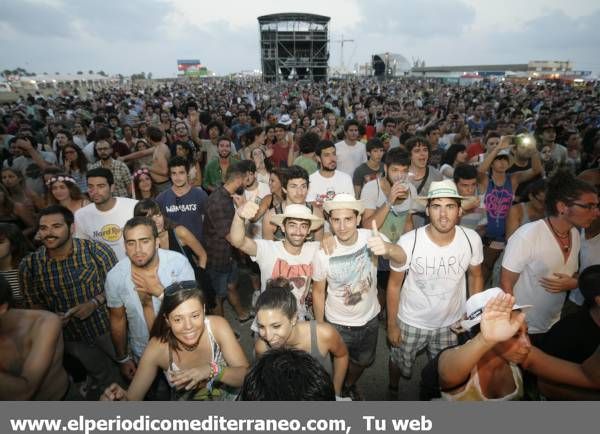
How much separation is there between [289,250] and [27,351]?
1800 mm

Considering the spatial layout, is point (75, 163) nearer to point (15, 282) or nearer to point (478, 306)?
point (15, 282)


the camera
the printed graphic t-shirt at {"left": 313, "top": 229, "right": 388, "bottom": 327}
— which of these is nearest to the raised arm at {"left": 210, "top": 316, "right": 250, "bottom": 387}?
the printed graphic t-shirt at {"left": 313, "top": 229, "right": 388, "bottom": 327}

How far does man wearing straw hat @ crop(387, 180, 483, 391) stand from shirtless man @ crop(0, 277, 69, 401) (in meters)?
2.29

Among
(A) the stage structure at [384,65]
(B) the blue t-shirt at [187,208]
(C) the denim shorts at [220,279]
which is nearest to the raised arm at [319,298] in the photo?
(C) the denim shorts at [220,279]

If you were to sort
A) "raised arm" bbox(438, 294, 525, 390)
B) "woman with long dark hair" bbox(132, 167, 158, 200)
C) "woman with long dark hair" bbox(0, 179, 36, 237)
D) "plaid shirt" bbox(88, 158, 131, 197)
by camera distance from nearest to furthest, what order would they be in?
1. "raised arm" bbox(438, 294, 525, 390)
2. "woman with long dark hair" bbox(0, 179, 36, 237)
3. "woman with long dark hair" bbox(132, 167, 158, 200)
4. "plaid shirt" bbox(88, 158, 131, 197)

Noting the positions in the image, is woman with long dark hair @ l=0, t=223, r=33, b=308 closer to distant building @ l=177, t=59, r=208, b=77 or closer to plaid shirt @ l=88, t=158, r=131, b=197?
plaid shirt @ l=88, t=158, r=131, b=197

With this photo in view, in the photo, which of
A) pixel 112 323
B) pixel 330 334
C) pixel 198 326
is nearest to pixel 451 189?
pixel 330 334

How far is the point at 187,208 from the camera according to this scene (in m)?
4.06

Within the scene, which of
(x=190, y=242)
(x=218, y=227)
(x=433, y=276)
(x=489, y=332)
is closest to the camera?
(x=489, y=332)

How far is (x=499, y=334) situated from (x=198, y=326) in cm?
164

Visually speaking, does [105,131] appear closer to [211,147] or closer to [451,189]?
[211,147]

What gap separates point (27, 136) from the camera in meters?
6.29

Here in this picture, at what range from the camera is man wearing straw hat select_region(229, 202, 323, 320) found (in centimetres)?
277

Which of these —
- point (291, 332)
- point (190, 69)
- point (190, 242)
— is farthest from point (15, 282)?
point (190, 69)
